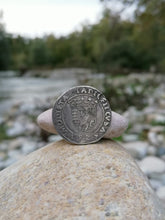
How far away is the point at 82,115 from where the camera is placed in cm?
223

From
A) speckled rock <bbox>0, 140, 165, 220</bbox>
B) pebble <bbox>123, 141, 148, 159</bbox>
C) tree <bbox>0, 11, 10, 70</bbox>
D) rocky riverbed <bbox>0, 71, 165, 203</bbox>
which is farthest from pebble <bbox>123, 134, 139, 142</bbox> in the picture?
tree <bbox>0, 11, 10, 70</bbox>

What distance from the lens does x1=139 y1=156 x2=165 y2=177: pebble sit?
382 centimetres

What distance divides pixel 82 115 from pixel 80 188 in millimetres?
652

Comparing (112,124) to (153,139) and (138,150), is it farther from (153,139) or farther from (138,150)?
(153,139)

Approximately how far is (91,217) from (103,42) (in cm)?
3137

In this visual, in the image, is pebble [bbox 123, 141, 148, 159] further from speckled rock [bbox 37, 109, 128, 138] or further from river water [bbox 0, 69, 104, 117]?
river water [bbox 0, 69, 104, 117]

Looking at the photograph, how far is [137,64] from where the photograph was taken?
26500mm

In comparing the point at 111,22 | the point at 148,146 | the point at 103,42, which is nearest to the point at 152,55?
the point at 103,42

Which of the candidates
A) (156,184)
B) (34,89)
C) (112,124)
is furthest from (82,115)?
(34,89)

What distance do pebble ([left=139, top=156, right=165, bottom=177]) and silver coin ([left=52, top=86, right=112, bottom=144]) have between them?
186 cm

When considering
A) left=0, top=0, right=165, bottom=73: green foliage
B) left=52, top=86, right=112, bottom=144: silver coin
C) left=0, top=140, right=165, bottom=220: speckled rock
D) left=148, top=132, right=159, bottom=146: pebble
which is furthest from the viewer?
left=0, top=0, right=165, bottom=73: green foliage

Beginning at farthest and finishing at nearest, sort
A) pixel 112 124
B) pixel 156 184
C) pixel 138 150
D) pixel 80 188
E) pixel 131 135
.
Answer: pixel 131 135, pixel 138 150, pixel 156 184, pixel 112 124, pixel 80 188

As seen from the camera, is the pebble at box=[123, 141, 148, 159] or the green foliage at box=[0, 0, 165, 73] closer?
the pebble at box=[123, 141, 148, 159]

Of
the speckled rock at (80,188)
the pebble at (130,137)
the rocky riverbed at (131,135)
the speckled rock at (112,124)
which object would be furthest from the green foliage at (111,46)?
the speckled rock at (80,188)
